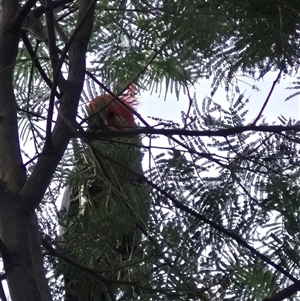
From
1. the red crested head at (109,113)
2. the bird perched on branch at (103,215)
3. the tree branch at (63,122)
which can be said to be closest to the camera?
the tree branch at (63,122)

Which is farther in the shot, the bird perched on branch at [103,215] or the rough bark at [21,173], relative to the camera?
the bird perched on branch at [103,215]

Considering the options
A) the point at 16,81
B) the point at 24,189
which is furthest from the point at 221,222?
the point at 16,81

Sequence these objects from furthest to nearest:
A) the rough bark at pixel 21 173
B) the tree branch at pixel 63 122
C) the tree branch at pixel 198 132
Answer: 1. the tree branch at pixel 198 132
2. the tree branch at pixel 63 122
3. the rough bark at pixel 21 173

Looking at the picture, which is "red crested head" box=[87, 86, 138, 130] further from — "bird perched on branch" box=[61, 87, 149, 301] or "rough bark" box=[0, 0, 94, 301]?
"rough bark" box=[0, 0, 94, 301]

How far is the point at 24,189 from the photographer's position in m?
0.96

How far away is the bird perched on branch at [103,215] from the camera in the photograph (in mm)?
1263

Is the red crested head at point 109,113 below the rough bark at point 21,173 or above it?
above

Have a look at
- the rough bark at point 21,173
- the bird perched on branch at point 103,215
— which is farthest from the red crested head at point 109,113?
A: the rough bark at point 21,173

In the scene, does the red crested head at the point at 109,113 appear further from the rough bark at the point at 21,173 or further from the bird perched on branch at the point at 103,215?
the rough bark at the point at 21,173

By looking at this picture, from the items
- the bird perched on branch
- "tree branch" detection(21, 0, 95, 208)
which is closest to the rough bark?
"tree branch" detection(21, 0, 95, 208)

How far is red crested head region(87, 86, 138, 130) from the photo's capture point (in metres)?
1.38

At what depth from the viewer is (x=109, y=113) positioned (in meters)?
1.65

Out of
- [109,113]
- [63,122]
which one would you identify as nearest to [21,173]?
[63,122]

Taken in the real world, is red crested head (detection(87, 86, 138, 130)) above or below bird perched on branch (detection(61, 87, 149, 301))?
above
